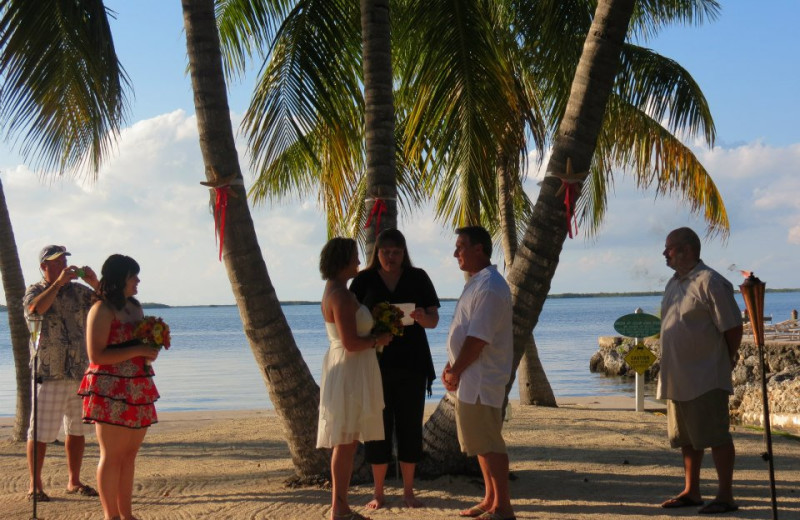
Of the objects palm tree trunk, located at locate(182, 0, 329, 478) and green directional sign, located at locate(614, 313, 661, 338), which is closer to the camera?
palm tree trunk, located at locate(182, 0, 329, 478)

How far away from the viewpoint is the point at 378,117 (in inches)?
298

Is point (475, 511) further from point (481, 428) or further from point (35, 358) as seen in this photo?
point (35, 358)

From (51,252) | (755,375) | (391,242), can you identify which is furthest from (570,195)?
(755,375)

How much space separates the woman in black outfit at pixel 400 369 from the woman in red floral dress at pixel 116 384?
5.10 ft

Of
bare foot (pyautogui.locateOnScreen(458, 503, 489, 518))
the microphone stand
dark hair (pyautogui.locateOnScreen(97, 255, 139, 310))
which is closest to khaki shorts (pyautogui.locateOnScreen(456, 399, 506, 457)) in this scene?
bare foot (pyautogui.locateOnScreen(458, 503, 489, 518))

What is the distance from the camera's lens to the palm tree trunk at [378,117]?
24.3 ft

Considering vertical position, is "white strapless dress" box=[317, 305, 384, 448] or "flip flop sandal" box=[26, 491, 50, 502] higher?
"white strapless dress" box=[317, 305, 384, 448]

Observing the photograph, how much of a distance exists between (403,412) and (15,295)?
18.2ft

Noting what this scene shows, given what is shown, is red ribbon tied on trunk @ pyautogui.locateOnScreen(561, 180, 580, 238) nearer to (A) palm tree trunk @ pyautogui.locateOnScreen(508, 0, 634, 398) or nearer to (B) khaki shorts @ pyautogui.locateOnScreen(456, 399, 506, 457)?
(A) palm tree trunk @ pyautogui.locateOnScreen(508, 0, 634, 398)

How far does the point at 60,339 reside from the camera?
695 centimetres

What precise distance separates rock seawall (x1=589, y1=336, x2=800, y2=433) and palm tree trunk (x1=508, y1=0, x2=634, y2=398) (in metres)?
1.72

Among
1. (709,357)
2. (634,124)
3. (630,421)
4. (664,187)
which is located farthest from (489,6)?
(709,357)

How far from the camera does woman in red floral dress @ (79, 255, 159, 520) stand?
18.2ft

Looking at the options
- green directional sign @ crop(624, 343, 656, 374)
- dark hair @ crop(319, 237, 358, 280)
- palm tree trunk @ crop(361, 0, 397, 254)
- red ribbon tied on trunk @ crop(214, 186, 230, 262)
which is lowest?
green directional sign @ crop(624, 343, 656, 374)
